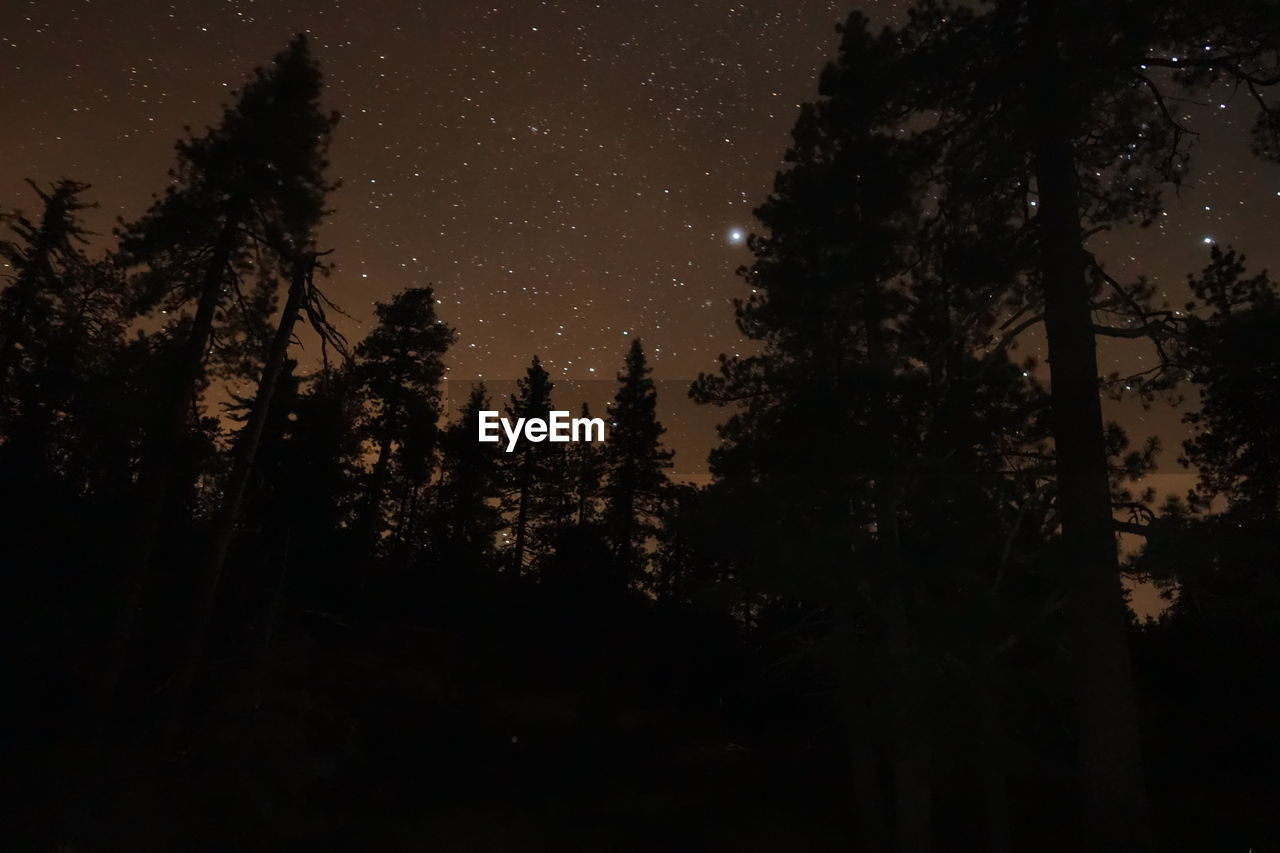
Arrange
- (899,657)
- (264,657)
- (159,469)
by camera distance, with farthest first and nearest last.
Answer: (264,657), (159,469), (899,657)

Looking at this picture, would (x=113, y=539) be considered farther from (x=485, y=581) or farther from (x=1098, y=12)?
(x=1098, y=12)

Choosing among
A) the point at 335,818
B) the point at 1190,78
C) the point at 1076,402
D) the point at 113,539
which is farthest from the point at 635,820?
the point at 1190,78

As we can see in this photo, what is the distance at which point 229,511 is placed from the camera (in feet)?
47.8

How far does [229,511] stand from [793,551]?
31.3ft

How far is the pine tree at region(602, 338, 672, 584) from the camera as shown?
41.4 metres

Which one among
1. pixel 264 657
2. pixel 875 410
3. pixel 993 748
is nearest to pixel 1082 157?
pixel 875 410

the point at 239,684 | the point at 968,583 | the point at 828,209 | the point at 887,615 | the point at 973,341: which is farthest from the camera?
the point at 239,684

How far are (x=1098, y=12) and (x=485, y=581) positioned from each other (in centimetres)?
3022

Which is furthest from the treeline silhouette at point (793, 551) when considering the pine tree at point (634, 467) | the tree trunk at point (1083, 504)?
the pine tree at point (634, 467)

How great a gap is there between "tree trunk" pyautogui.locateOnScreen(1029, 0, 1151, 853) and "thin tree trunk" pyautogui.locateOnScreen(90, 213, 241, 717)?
45.1ft

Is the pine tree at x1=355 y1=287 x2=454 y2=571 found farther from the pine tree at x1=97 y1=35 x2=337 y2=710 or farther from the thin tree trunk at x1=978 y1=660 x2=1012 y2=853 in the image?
the thin tree trunk at x1=978 y1=660 x2=1012 y2=853

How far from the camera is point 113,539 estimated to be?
20172 mm

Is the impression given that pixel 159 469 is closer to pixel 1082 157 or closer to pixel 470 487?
pixel 1082 157

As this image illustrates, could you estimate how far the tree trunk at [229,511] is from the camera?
1434 centimetres
